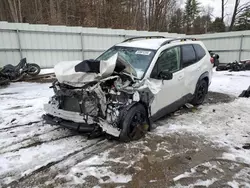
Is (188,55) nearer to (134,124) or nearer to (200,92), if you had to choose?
(200,92)

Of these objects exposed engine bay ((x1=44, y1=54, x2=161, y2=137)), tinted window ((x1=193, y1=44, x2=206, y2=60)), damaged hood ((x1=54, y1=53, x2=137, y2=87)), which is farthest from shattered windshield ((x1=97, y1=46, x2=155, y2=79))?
tinted window ((x1=193, y1=44, x2=206, y2=60))

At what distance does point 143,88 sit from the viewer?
4004mm

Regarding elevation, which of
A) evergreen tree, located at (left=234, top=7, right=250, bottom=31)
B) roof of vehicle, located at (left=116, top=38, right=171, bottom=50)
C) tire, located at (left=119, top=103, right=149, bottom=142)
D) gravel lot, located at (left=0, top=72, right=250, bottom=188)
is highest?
evergreen tree, located at (left=234, top=7, right=250, bottom=31)

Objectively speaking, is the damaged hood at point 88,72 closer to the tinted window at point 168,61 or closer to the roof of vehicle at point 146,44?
the tinted window at point 168,61

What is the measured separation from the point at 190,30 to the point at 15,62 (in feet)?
111

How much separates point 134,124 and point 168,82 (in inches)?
47.9

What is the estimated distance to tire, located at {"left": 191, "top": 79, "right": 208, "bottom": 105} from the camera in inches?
238

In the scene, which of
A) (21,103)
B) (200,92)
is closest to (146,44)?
(200,92)

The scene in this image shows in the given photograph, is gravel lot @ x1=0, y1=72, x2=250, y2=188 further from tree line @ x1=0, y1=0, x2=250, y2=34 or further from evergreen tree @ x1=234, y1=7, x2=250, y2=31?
evergreen tree @ x1=234, y1=7, x2=250, y2=31

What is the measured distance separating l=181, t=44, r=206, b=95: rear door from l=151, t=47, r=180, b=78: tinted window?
24cm

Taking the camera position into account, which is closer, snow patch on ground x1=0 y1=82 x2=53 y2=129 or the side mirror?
the side mirror

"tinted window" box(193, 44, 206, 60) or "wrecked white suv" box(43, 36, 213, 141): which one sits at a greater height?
"tinted window" box(193, 44, 206, 60)

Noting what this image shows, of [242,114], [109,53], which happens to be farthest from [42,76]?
[242,114]

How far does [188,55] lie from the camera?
5.52 meters
